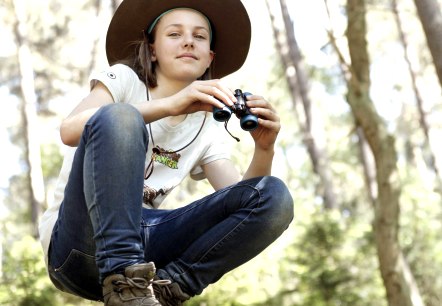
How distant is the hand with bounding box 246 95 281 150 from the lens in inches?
103

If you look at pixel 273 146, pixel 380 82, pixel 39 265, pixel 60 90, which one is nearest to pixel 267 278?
pixel 39 265

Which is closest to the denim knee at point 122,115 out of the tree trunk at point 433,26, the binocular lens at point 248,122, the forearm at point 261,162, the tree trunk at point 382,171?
the binocular lens at point 248,122

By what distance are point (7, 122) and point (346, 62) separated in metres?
19.1

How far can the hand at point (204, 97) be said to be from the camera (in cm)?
246

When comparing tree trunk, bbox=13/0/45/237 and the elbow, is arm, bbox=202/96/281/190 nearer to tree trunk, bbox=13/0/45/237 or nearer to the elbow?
the elbow

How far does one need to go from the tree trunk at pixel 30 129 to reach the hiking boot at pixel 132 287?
12271 millimetres

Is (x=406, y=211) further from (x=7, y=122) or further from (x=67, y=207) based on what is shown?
(x=7, y=122)

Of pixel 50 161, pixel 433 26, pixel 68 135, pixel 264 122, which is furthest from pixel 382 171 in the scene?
pixel 50 161

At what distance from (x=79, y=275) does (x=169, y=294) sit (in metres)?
0.37

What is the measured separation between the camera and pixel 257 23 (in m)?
21.4

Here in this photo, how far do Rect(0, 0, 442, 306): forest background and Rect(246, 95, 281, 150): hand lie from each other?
9.74ft

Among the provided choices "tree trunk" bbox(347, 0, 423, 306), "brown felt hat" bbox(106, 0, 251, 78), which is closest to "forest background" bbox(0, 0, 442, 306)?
"tree trunk" bbox(347, 0, 423, 306)

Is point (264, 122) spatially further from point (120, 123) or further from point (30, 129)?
point (30, 129)

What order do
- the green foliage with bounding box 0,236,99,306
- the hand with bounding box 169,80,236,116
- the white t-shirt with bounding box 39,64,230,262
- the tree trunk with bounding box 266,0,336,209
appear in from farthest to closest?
the tree trunk with bounding box 266,0,336,209, the green foliage with bounding box 0,236,99,306, the white t-shirt with bounding box 39,64,230,262, the hand with bounding box 169,80,236,116
